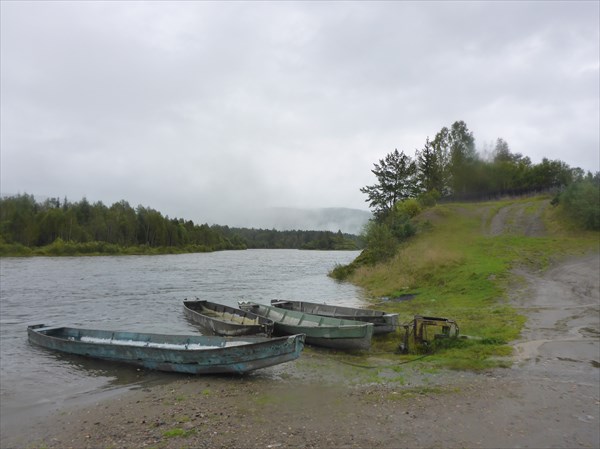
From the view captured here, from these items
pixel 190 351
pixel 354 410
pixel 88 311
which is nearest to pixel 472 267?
pixel 354 410

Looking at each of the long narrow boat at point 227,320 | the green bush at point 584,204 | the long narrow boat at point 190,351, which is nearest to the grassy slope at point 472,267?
the green bush at point 584,204

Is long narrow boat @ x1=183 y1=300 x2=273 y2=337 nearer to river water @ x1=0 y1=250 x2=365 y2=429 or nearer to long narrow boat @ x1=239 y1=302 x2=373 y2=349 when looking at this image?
river water @ x1=0 y1=250 x2=365 y2=429

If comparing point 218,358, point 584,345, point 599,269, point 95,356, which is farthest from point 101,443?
point 599,269

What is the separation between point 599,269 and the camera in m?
26.6

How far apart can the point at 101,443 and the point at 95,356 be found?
7313 millimetres

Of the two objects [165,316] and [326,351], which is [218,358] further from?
[165,316]

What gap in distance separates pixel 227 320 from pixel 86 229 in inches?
3826

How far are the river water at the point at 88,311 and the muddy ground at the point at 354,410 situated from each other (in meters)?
1.82

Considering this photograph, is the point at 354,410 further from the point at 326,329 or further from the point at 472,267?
the point at 472,267

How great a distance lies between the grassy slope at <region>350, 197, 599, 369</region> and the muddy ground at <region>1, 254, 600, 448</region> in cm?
184

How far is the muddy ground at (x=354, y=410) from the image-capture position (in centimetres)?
807

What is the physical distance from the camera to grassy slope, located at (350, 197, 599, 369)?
15703mm

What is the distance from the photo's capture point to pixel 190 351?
12.5 meters

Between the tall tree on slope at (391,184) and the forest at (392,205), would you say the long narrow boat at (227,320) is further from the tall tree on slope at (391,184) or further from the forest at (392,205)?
the tall tree on slope at (391,184)
